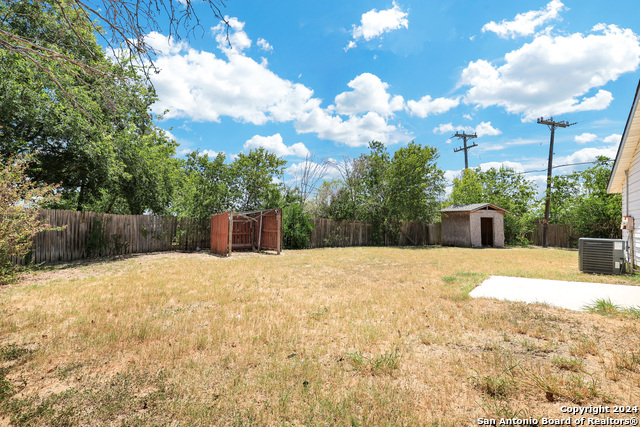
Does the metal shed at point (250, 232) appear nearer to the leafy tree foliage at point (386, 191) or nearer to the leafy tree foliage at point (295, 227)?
the leafy tree foliage at point (295, 227)

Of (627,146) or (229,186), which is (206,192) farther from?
(627,146)

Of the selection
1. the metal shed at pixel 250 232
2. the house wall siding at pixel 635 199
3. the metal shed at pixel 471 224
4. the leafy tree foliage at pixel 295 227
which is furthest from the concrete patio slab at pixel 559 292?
the metal shed at pixel 471 224

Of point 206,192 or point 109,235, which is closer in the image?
point 109,235

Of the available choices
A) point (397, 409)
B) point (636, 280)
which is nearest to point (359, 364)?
point (397, 409)

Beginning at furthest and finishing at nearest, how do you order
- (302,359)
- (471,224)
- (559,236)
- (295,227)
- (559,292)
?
1. (559,236)
2. (471,224)
3. (295,227)
4. (559,292)
5. (302,359)

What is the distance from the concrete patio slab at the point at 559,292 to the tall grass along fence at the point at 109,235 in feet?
36.1

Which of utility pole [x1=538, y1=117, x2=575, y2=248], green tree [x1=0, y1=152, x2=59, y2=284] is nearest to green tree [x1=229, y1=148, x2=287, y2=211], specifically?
green tree [x1=0, y1=152, x2=59, y2=284]

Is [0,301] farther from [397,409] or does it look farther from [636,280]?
[636,280]

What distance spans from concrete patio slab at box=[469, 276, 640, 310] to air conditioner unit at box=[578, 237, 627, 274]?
2.15 meters

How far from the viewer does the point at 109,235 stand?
11.8 m

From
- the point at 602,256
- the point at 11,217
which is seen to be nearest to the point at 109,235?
the point at 11,217

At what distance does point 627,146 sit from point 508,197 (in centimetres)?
1844

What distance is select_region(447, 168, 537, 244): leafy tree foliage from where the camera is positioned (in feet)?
71.8

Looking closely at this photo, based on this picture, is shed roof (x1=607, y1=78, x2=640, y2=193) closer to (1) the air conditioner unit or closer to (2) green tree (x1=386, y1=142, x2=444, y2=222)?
(1) the air conditioner unit
